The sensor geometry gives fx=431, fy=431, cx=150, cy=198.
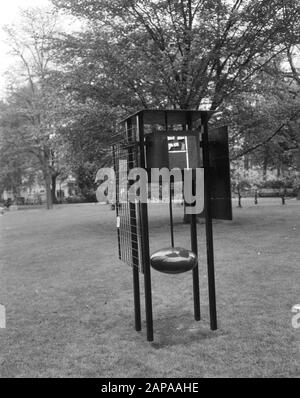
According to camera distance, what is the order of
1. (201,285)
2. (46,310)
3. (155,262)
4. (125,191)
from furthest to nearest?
(201,285) → (46,310) → (125,191) → (155,262)

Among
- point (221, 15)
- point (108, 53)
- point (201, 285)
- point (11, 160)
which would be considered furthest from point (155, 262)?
point (11, 160)

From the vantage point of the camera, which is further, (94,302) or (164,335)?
(94,302)

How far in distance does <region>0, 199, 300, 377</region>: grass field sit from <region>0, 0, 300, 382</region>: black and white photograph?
27 millimetres

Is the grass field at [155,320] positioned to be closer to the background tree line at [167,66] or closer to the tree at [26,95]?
the background tree line at [167,66]

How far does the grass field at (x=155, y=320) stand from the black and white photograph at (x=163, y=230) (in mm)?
27

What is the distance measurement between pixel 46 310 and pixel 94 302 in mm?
736

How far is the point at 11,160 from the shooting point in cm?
4072

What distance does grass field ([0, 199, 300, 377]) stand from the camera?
167 inches

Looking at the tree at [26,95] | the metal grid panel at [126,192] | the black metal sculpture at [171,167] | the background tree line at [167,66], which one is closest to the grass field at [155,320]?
the black metal sculpture at [171,167]

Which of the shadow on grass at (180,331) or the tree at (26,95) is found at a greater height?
the tree at (26,95)

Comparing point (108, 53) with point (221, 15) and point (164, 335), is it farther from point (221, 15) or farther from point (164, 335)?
point (164, 335)

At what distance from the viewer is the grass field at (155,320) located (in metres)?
4.23

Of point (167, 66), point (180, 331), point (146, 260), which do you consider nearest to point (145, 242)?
point (146, 260)

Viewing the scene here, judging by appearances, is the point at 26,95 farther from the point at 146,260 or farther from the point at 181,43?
the point at 146,260
